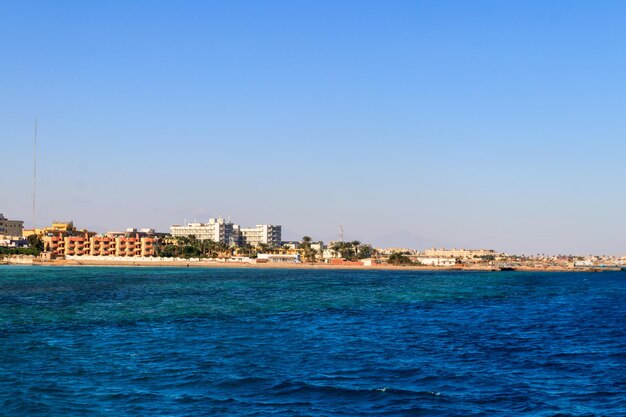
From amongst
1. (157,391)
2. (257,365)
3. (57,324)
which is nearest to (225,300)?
(57,324)

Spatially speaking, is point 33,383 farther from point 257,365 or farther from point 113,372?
point 257,365

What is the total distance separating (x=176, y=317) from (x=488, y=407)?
1437 inches

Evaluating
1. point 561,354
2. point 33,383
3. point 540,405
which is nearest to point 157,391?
point 33,383

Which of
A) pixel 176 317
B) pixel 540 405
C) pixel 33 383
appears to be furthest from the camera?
pixel 176 317

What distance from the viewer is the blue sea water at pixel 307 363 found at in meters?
25.7

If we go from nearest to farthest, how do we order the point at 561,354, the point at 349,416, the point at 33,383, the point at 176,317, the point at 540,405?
the point at 349,416 → the point at 540,405 → the point at 33,383 → the point at 561,354 → the point at 176,317

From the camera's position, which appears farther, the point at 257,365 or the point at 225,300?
the point at 225,300

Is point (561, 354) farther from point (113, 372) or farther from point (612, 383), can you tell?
point (113, 372)

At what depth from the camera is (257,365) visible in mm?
33375

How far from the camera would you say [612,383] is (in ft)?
99.7

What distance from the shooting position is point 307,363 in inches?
1346

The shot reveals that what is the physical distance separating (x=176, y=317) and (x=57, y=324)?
9.80m

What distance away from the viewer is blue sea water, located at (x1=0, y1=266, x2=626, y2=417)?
84.2 ft

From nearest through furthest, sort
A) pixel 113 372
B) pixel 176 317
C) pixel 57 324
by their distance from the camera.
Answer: pixel 113 372 < pixel 57 324 < pixel 176 317
